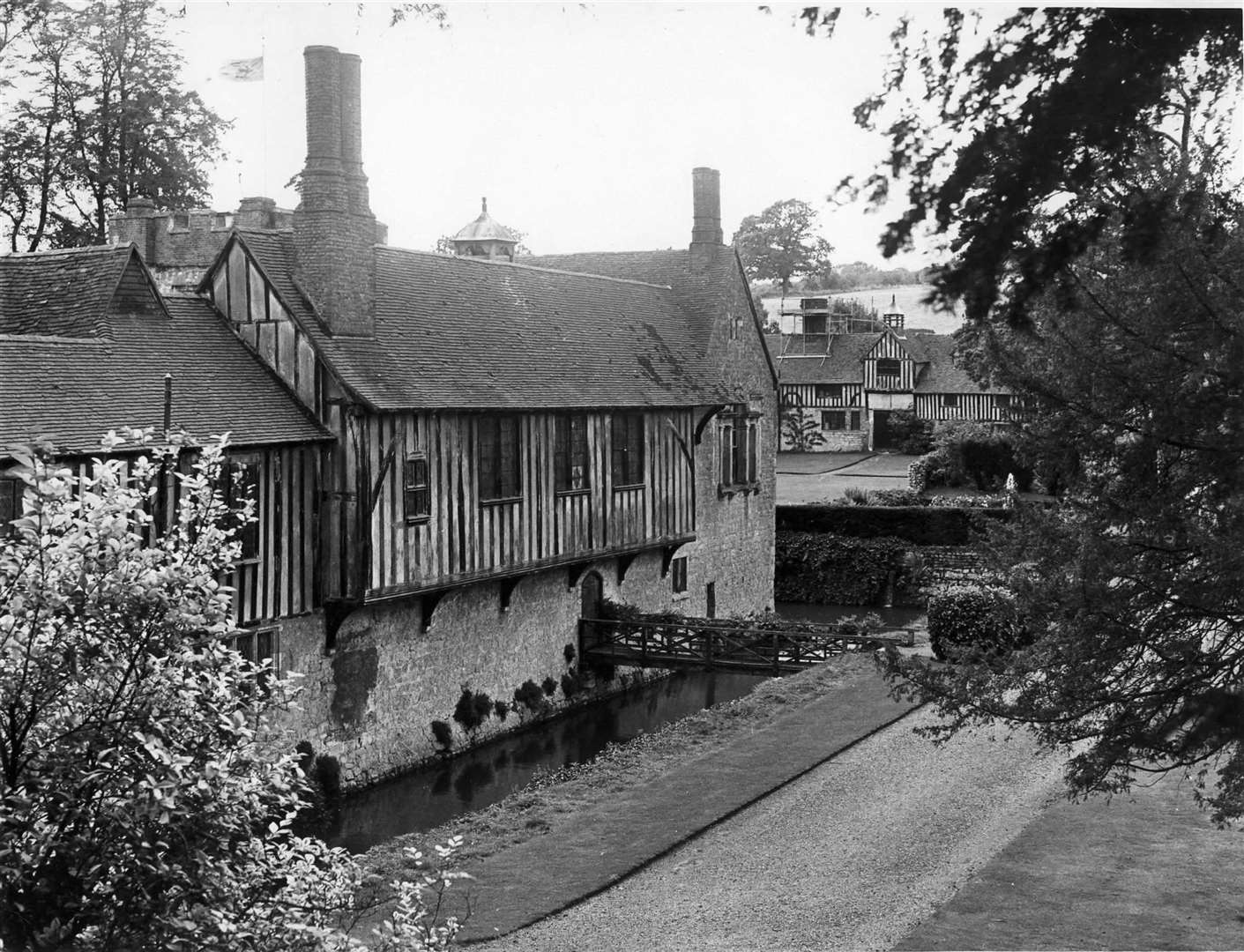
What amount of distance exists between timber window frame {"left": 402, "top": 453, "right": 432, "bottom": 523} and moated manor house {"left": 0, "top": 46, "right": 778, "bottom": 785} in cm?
3

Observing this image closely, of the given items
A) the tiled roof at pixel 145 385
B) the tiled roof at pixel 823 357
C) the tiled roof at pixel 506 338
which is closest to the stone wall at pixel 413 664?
the tiled roof at pixel 145 385

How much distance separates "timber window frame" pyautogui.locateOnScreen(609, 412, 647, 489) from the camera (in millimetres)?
19203

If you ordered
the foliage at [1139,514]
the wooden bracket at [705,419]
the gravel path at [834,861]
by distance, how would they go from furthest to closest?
the wooden bracket at [705,419]
the gravel path at [834,861]
the foliage at [1139,514]

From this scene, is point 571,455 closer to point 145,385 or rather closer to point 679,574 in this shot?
point 679,574

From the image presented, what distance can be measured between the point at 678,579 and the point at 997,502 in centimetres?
1269

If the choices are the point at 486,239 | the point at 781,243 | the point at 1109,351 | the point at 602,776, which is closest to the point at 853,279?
the point at 486,239

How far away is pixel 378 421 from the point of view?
1478 cm

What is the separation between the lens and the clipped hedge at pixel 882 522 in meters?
29.5

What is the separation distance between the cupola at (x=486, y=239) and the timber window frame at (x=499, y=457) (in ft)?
48.2

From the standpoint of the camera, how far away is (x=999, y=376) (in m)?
6.95

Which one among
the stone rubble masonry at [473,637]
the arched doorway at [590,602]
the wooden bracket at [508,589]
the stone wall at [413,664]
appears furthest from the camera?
the arched doorway at [590,602]

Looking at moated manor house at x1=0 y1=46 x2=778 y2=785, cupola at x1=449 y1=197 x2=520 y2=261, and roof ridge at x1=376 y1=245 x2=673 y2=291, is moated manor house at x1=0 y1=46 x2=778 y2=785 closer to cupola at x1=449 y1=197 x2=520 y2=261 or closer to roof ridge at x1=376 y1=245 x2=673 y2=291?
roof ridge at x1=376 y1=245 x2=673 y2=291

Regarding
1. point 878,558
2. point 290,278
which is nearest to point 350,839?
point 290,278

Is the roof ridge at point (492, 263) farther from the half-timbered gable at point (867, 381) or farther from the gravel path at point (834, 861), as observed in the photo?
the half-timbered gable at point (867, 381)
